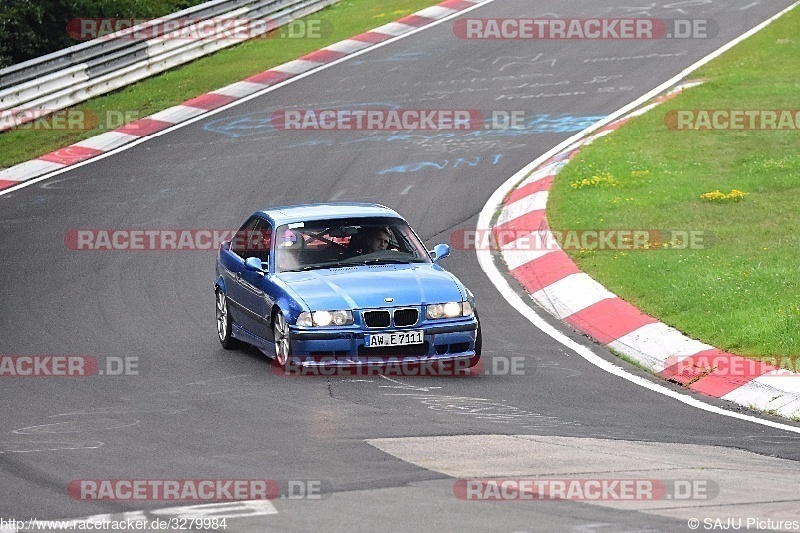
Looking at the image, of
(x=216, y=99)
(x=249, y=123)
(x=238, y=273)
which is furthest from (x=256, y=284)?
(x=216, y=99)

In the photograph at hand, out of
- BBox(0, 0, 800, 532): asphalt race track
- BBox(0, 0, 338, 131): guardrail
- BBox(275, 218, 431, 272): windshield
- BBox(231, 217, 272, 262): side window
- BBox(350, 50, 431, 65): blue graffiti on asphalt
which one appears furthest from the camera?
BBox(350, 50, 431, 65): blue graffiti on asphalt

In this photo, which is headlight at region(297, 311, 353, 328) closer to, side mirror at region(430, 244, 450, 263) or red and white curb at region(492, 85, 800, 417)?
side mirror at region(430, 244, 450, 263)

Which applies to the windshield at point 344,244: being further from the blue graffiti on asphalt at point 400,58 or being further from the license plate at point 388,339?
the blue graffiti on asphalt at point 400,58

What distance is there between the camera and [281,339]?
39.4 feet

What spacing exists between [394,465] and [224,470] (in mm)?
1018

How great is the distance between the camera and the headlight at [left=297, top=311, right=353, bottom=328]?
11609 mm

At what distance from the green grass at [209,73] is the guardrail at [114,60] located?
0.78 feet

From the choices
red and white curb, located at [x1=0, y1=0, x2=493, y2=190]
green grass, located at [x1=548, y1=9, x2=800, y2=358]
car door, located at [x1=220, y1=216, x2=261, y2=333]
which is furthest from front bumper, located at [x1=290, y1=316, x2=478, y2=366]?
red and white curb, located at [x1=0, y1=0, x2=493, y2=190]

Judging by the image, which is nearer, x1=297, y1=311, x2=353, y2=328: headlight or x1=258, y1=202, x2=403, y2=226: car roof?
x1=297, y1=311, x2=353, y2=328: headlight

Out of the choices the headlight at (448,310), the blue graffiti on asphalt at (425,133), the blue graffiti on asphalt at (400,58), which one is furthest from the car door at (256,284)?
the blue graffiti on asphalt at (400,58)

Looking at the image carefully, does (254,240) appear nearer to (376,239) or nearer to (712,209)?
(376,239)

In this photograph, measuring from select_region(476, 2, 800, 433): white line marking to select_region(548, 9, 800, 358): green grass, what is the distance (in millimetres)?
712

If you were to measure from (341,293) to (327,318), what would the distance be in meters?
0.30

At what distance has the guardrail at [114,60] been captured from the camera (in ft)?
80.1
